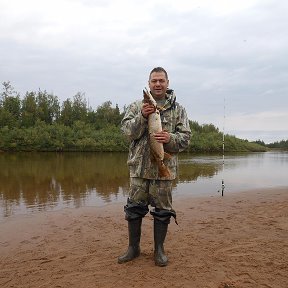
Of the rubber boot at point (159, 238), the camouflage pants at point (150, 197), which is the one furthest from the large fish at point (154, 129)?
the rubber boot at point (159, 238)

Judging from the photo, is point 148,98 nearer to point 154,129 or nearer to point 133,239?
point 154,129

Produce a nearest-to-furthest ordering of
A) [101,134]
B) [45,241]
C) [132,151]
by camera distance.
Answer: [132,151] → [45,241] → [101,134]

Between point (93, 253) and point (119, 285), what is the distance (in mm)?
1230

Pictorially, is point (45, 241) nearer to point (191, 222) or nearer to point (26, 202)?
point (191, 222)

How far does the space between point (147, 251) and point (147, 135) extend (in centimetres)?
180

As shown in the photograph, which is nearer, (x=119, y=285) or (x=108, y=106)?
(x=119, y=285)

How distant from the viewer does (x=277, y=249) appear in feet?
16.7

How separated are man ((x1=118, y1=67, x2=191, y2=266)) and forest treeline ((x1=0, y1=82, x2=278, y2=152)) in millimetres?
46936

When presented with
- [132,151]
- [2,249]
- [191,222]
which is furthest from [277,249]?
[2,249]

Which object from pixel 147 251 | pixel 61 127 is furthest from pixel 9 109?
pixel 147 251

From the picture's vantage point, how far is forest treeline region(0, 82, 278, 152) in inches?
1978

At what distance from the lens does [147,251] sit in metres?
5.11

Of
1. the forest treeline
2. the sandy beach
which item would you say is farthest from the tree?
the sandy beach

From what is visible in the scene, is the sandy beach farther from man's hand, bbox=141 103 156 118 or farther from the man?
man's hand, bbox=141 103 156 118
